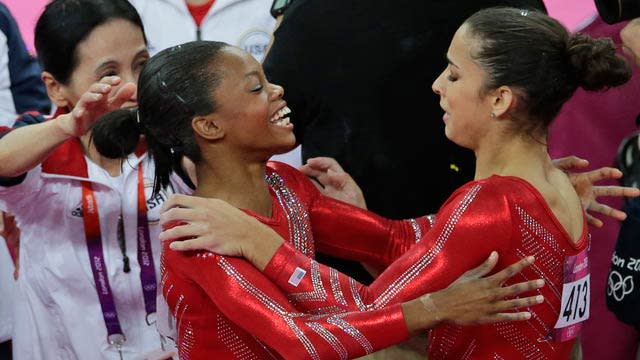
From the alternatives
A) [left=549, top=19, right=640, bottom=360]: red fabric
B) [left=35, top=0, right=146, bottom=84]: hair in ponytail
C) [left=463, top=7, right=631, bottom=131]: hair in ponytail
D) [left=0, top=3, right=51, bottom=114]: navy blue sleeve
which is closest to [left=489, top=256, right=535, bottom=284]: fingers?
[left=463, top=7, right=631, bottom=131]: hair in ponytail

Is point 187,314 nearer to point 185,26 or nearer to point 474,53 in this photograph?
point 474,53

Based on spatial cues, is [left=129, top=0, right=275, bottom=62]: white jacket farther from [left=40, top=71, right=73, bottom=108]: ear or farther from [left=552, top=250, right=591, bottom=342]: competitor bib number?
[left=552, top=250, right=591, bottom=342]: competitor bib number

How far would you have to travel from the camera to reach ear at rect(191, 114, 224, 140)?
6.44 ft

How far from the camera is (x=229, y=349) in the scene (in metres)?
1.93

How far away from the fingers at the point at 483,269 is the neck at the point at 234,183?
426mm

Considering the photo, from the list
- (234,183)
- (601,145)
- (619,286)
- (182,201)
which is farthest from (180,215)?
(601,145)

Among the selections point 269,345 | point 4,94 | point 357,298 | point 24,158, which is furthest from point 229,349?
point 4,94

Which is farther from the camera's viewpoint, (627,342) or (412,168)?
(627,342)

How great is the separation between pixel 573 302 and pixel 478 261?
0.25m

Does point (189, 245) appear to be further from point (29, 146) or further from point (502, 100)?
point (502, 100)

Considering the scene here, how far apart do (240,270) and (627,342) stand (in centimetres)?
170

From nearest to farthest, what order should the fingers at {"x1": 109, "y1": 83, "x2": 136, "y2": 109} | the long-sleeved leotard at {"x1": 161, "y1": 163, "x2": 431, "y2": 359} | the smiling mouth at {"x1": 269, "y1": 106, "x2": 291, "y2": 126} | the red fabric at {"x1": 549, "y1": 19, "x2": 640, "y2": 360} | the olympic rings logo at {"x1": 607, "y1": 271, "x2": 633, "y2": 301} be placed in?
the long-sleeved leotard at {"x1": 161, "y1": 163, "x2": 431, "y2": 359}, the smiling mouth at {"x1": 269, "y1": 106, "x2": 291, "y2": 126}, the fingers at {"x1": 109, "y1": 83, "x2": 136, "y2": 109}, the olympic rings logo at {"x1": 607, "y1": 271, "x2": 633, "y2": 301}, the red fabric at {"x1": 549, "y1": 19, "x2": 640, "y2": 360}

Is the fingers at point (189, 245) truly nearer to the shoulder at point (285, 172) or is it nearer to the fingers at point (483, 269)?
the shoulder at point (285, 172)

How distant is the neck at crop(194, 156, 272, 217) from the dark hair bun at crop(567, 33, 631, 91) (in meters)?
0.63
